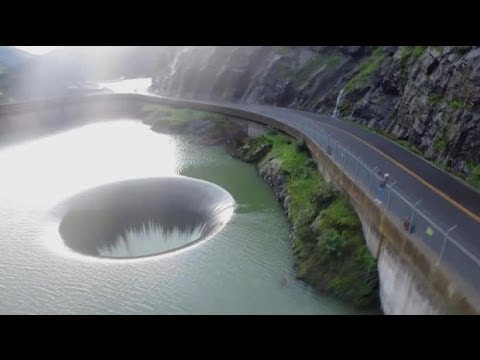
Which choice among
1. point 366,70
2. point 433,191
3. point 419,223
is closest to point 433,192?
point 433,191

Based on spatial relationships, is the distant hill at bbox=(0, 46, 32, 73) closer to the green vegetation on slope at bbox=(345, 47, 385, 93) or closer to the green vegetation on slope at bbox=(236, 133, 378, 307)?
the green vegetation on slope at bbox=(345, 47, 385, 93)

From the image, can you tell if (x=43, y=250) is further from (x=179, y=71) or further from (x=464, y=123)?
(x=179, y=71)

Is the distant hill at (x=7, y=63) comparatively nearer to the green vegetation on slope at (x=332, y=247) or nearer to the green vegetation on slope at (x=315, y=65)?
the green vegetation on slope at (x=315, y=65)

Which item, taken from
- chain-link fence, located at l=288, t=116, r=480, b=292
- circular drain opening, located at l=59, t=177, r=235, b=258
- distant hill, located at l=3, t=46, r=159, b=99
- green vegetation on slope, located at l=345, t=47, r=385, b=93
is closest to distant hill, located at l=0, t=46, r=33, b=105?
distant hill, located at l=3, t=46, r=159, b=99

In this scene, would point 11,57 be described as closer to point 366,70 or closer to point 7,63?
point 7,63

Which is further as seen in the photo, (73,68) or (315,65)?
(73,68)

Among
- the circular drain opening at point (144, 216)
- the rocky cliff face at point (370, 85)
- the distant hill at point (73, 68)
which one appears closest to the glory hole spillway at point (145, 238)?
the circular drain opening at point (144, 216)

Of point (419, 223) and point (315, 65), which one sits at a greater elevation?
point (315, 65)
